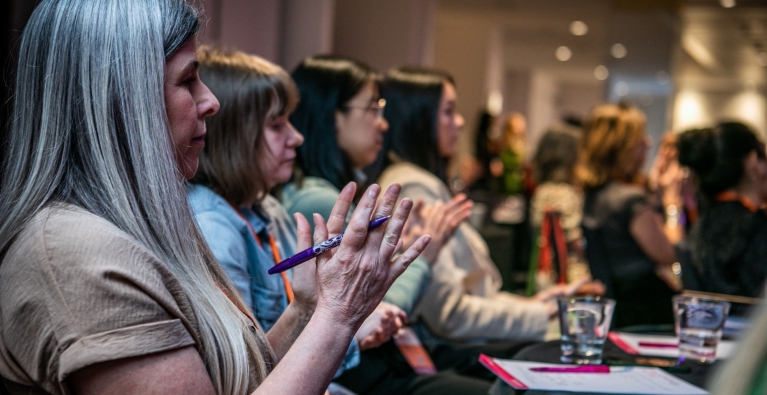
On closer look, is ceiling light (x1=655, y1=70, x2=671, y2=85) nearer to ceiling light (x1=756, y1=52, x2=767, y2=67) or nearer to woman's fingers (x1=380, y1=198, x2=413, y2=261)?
ceiling light (x1=756, y1=52, x2=767, y2=67)

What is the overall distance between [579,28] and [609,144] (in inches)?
310

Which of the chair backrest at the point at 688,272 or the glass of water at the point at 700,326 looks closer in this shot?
the glass of water at the point at 700,326

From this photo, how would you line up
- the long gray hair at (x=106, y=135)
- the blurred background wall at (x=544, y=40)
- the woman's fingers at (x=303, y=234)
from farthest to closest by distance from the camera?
the blurred background wall at (x=544, y=40), the woman's fingers at (x=303, y=234), the long gray hair at (x=106, y=135)

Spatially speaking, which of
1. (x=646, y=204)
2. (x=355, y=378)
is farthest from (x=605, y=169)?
(x=355, y=378)

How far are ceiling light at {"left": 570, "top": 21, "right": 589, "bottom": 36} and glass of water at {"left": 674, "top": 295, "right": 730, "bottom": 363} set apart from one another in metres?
10.2

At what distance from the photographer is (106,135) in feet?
3.37

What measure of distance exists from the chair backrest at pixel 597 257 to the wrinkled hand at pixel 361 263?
2305mm

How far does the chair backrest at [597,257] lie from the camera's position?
3307mm

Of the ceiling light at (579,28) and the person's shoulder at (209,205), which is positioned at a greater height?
the ceiling light at (579,28)

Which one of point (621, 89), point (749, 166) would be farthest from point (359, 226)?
point (621, 89)

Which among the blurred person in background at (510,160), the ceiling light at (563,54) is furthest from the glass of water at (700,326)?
the ceiling light at (563,54)

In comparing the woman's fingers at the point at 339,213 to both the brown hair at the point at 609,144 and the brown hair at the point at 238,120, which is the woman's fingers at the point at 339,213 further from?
the brown hair at the point at 609,144

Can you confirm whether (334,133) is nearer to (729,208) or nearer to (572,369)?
(572,369)

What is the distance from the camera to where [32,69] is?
1057 mm
